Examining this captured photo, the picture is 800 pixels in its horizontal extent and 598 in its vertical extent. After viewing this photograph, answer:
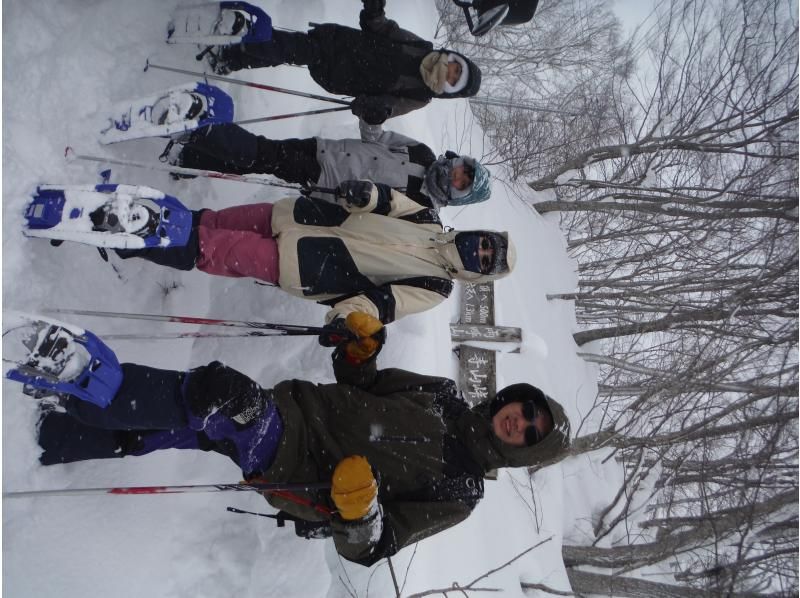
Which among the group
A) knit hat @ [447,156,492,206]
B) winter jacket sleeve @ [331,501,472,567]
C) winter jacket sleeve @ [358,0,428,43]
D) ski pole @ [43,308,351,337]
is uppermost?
winter jacket sleeve @ [358,0,428,43]

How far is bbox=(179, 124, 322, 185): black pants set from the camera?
300cm

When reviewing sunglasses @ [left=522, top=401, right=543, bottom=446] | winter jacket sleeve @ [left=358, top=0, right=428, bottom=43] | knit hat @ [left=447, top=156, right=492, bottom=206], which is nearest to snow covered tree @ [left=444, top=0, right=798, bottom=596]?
winter jacket sleeve @ [left=358, top=0, right=428, bottom=43]

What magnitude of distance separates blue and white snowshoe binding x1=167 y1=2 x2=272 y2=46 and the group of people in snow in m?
0.10

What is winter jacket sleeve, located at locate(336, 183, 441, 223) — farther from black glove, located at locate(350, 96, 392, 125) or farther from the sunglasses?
the sunglasses

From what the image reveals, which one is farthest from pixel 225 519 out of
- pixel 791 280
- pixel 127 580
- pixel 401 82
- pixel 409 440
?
pixel 791 280

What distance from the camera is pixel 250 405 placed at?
191 cm

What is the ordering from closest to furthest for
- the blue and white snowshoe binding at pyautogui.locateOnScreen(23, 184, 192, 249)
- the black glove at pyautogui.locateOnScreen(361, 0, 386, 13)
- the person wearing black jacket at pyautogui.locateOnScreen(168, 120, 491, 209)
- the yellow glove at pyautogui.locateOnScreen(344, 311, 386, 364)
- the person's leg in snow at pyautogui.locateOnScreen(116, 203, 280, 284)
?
the blue and white snowshoe binding at pyautogui.locateOnScreen(23, 184, 192, 249), the yellow glove at pyautogui.locateOnScreen(344, 311, 386, 364), the person's leg in snow at pyautogui.locateOnScreen(116, 203, 280, 284), the person wearing black jacket at pyautogui.locateOnScreen(168, 120, 491, 209), the black glove at pyautogui.locateOnScreen(361, 0, 386, 13)

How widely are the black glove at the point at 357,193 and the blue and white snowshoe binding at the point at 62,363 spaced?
141cm

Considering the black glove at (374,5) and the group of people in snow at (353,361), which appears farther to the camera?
the black glove at (374,5)

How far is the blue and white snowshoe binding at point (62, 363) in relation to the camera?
1765mm

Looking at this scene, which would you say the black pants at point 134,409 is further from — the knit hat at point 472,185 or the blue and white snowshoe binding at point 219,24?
the blue and white snowshoe binding at point 219,24

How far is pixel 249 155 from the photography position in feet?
10.2

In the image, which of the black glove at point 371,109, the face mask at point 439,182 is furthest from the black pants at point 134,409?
the black glove at point 371,109

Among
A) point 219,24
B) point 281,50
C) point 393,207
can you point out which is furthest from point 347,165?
point 219,24
